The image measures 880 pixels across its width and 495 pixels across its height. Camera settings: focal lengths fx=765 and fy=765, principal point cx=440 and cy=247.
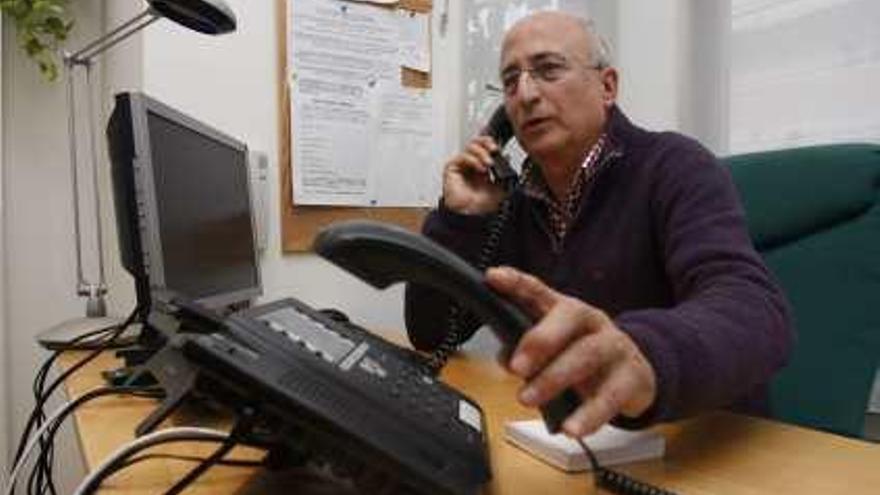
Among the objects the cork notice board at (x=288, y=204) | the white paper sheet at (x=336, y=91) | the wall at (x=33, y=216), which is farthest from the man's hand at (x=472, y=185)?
the wall at (x=33, y=216)

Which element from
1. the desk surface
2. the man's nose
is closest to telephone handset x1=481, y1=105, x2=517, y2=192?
the man's nose

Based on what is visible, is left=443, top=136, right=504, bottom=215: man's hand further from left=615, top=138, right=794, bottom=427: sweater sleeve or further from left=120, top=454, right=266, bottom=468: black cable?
left=120, top=454, right=266, bottom=468: black cable

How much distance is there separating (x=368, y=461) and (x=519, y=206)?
38.4 inches

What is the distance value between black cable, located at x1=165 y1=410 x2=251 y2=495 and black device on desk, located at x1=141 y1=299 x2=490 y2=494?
24mm

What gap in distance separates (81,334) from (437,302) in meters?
0.60

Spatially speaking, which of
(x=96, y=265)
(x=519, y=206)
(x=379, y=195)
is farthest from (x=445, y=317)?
(x=96, y=265)

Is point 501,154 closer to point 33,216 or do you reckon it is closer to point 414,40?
point 414,40

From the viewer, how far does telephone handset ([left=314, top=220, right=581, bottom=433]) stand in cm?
44

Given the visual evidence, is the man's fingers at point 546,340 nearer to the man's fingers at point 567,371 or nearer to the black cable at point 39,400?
the man's fingers at point 567,371

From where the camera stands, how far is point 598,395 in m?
0.47

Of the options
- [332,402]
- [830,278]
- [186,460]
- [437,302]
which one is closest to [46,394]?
[186,460]

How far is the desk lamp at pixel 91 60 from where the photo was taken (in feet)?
3.72

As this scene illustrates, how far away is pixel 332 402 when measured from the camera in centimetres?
44

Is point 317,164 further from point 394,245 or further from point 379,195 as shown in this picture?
point 394,245
